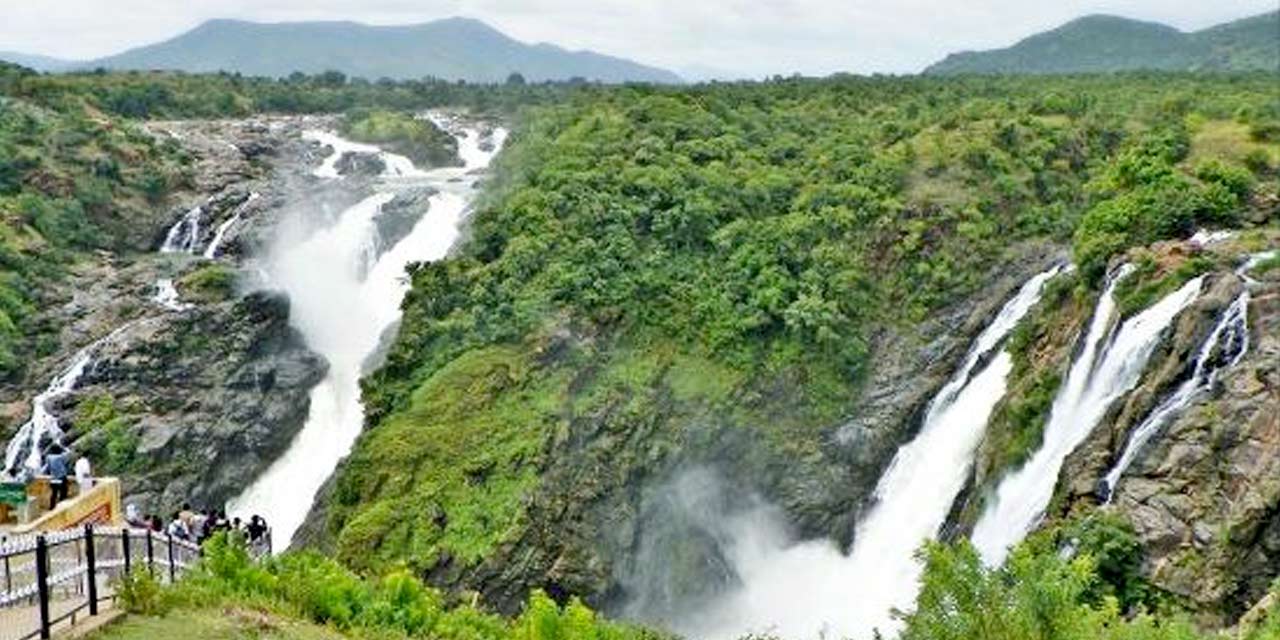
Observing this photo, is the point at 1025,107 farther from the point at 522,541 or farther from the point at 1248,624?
the point at 1248,624

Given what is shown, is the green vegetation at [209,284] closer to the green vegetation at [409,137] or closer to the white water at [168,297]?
the white water at [168,297]

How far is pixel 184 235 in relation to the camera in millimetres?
45875

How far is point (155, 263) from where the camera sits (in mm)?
42656

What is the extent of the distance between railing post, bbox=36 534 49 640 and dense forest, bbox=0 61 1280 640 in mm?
7074

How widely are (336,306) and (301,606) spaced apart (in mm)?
27308

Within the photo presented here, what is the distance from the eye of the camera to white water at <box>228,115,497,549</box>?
3362 centimetres

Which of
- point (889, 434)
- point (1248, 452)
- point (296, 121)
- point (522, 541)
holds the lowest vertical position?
point (522, 541)

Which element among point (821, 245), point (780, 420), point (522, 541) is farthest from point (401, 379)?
point (821, 245)

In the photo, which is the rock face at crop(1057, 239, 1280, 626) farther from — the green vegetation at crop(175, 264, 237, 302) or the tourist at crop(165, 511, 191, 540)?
the green vegetation at crop(175, 264, 237, 302)

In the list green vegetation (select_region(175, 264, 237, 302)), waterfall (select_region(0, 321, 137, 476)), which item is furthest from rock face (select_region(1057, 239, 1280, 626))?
green vegetation (select_region(175, 264, 237, 302))

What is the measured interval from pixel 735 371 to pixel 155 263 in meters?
21.5

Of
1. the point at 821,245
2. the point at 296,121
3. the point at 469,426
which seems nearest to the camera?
the point at 469,426

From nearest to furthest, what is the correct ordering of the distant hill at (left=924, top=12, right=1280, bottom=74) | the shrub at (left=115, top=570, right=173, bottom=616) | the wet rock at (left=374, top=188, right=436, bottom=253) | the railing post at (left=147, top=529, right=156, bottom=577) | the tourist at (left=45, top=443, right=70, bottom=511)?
1. the shrub at (left=115, top=570, right=173, bottom=616)
2. the railing post at (left=147, top=529, right=156, bottom=577)
3. the tourist at (left=45, top=443, right=70, bottom=511)
4. the wet rock at (left=374, top=188, right=436, bottom=253)
5. the distant hill at (left=924, top=12, right=1280, bottom=74)

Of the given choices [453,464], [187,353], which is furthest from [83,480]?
[187,353]
